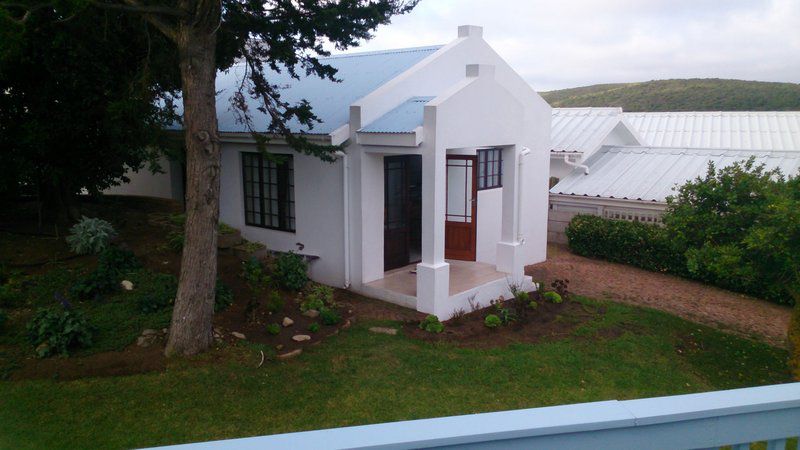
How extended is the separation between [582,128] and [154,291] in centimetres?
1471

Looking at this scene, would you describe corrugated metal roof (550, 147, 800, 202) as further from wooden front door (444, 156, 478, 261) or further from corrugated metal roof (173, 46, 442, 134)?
corrugated metal roof (173, 46, 442, 134)

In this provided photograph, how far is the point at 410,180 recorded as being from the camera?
40.7 feet

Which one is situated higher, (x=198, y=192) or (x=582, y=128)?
(x=582, y=128)

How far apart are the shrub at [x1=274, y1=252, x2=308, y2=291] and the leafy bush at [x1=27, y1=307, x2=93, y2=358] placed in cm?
364

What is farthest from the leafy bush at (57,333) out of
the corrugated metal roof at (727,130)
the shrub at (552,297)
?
the corrugated metal roof at (727,130)

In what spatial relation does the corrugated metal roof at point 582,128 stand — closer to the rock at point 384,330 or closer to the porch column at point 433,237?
the porch column at point 433,237

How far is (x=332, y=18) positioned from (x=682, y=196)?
22.2 feet

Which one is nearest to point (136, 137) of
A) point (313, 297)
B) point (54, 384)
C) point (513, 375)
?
point (313, 297)

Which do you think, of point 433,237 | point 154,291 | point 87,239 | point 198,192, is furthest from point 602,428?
point 87,239

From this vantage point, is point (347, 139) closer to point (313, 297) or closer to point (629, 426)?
point (313, 297)

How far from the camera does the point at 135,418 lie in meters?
6.34

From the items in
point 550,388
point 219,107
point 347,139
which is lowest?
point 550,388

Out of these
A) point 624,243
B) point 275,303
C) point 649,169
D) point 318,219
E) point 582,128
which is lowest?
point 275,303

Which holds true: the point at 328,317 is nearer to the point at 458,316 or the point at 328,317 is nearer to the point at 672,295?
the point at 458,316
